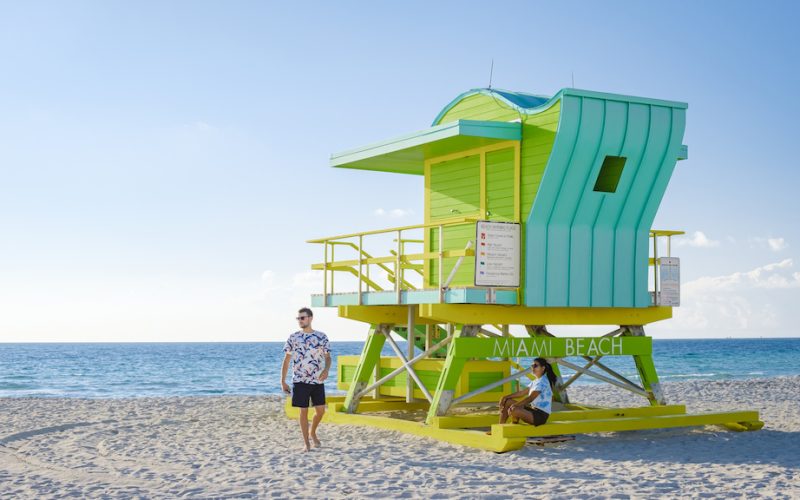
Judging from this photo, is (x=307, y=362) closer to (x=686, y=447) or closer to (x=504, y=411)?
(x=504, y=411)

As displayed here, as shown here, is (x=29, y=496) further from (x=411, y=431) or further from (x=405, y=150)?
(x=405, y=150)

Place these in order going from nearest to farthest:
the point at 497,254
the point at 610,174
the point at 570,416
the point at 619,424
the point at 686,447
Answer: the point at 686,447 → the point at 497,254 → the point at 619,424 → the point at 610,174 → the point at 570,416

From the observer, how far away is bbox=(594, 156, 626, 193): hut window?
14.1 metres

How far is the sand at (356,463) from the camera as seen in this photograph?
10.1m

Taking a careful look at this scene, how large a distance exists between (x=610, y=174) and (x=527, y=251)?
1.86 m

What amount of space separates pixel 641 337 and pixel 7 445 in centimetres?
1003

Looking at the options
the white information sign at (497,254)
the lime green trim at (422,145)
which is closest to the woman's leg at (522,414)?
the white information sign at (497,254)

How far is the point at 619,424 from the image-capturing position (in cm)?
1397

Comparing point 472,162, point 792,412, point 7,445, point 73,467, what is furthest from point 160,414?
point 792,412

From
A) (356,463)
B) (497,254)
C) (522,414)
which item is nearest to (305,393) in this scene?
(356,463)

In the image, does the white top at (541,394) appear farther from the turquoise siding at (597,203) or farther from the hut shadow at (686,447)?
the turquoise siding at (597,203)

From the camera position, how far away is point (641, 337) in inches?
613

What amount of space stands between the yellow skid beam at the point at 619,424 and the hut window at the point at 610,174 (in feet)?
11.2

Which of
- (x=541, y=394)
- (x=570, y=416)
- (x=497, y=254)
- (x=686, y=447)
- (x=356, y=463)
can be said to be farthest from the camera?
(x=570, y=416)
